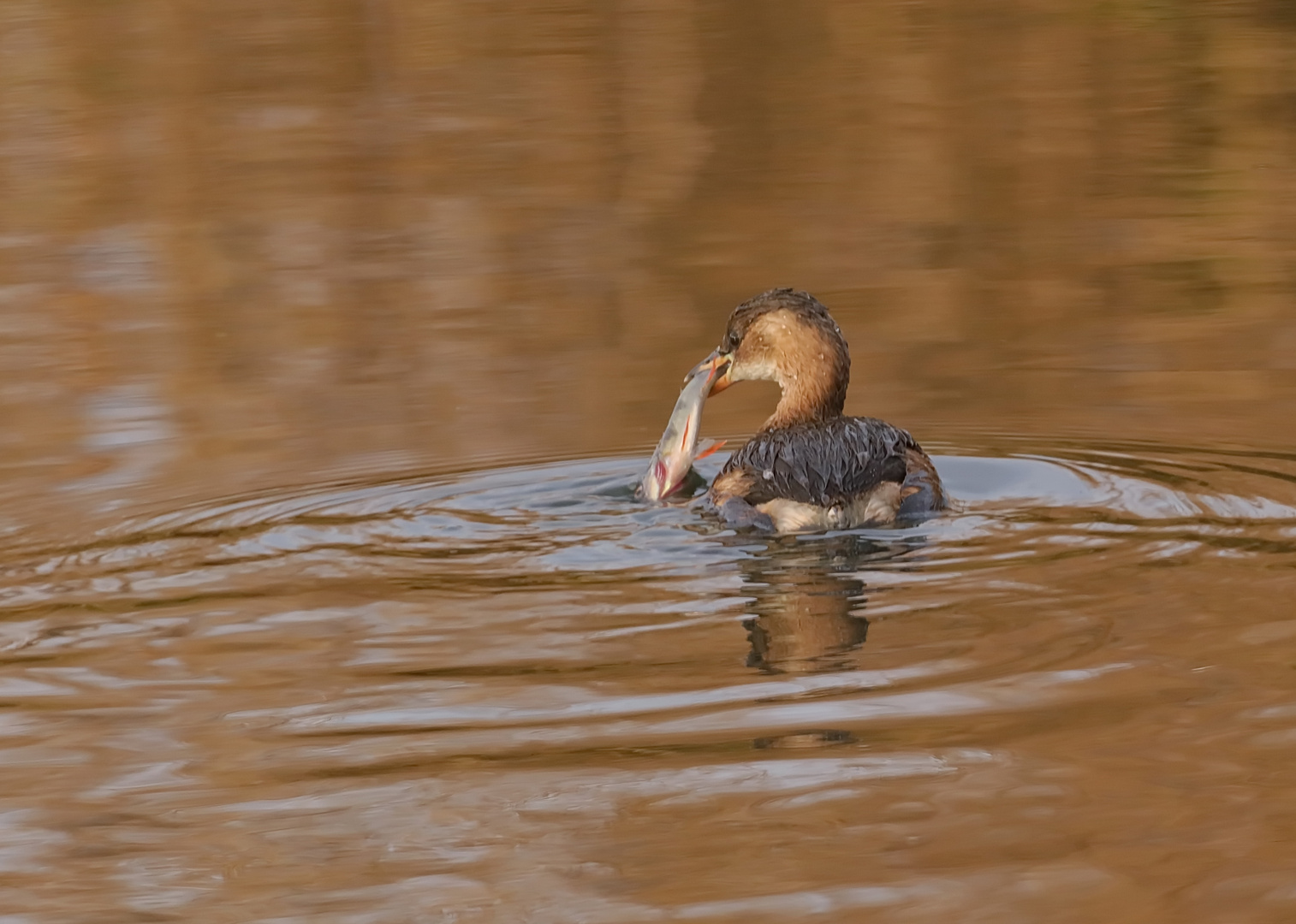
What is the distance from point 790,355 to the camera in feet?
29.1

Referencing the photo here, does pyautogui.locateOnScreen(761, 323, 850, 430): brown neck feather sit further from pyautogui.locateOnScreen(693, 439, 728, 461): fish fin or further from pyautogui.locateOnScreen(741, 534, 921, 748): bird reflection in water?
→ pyautogui.locateOnScreen(741, 534, 921, 748): bird reflection in water

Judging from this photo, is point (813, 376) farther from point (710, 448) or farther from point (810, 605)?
point (810, 605)

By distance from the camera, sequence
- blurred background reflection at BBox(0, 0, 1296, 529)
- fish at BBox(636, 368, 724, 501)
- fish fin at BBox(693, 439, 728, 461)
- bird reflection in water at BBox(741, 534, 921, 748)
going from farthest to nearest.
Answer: blurred background reflection at BBox(0, 0, 1296, 529)
fish fin at BBox(693, 439, 728, 461)
fish at BBox(636, 368, 724, 501)
bird reflection in water at BBox(741, 534, 921, 748)

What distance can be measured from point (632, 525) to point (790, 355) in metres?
1.51

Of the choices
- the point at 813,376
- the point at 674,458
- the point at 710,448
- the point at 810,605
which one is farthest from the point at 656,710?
the point at 710,448

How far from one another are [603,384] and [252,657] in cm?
471

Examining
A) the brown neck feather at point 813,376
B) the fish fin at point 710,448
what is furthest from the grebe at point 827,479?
the fish fin at point 710,448

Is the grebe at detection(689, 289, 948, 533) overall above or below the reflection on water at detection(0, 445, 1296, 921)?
above

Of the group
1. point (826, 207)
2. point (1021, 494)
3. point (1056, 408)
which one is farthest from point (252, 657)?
point (826, 207)

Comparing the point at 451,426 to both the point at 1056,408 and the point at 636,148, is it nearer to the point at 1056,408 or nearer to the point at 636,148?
the point at 1056,408

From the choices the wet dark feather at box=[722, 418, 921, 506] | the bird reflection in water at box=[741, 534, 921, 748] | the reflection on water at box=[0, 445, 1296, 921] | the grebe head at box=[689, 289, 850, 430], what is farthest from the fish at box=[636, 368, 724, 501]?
the bird reflection in water at box=[741, 534, 921, 748]

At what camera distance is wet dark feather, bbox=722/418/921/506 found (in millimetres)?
7496

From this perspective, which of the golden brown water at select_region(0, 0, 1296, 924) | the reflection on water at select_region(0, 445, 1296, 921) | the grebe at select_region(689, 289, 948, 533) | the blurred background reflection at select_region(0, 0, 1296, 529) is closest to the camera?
the reflection on water at select_region(0, 445, 1296, 921)

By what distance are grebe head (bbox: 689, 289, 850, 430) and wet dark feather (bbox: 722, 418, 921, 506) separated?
Result: 843 millimetres
